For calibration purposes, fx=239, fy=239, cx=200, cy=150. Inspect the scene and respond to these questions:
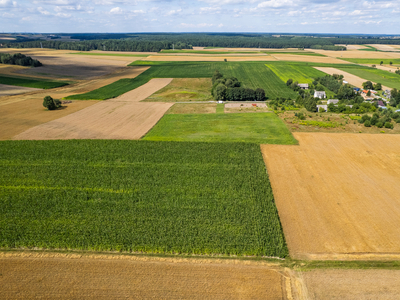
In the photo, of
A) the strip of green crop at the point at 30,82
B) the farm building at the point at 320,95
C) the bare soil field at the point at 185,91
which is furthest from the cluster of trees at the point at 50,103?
the farm building at the point at 320,95

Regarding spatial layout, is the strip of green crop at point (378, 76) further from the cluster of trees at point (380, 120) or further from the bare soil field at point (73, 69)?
the bare soil field at point (73, 69)

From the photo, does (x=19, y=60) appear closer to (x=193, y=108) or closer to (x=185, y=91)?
(x=185, y=91)

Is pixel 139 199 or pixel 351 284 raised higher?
pixel 139 199

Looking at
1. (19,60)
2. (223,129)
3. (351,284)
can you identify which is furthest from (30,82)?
(351,284)

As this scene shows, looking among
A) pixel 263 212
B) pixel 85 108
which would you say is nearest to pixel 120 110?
pixel 85 108

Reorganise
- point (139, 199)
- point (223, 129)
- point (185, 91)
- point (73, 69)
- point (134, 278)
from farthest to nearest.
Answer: point (73, 69) < point (185, 91) < point (223, 129) < point (139, 199) < point (134, 278)

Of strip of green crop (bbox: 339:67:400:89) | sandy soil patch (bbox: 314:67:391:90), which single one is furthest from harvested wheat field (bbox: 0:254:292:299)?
strip of green crop (bbox: 339:67:400:89)
